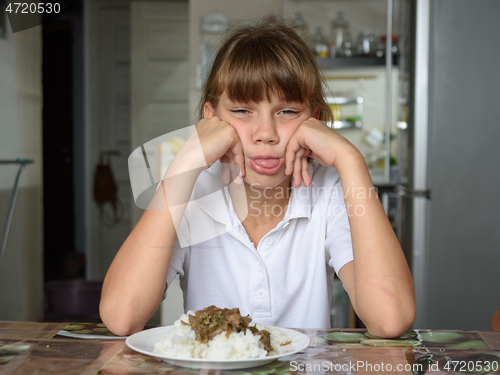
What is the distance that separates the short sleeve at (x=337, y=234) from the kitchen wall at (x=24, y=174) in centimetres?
171

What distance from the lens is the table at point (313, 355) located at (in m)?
0.52

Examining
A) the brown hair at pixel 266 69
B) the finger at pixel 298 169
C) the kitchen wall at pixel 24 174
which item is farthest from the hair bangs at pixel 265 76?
the kitchen wall at pixel 24 174

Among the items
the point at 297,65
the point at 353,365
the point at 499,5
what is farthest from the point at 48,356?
the point at 499,5

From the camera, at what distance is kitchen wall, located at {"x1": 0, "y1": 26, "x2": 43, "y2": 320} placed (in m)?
2.26

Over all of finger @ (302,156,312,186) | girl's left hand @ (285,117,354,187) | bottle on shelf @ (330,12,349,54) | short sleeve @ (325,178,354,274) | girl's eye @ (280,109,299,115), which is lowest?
short sleeve @ (325,178,354,274)

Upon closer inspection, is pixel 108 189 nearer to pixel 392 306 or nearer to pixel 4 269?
pixel 4 269

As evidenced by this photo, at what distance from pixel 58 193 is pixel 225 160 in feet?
11.4

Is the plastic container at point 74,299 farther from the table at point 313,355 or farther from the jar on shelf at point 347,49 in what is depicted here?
the jar on shelf at point 347,49

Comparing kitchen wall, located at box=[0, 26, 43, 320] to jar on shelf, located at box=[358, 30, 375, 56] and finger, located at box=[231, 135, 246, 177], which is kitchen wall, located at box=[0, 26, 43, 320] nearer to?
finger, located at box=[231, 135, 246, 177]

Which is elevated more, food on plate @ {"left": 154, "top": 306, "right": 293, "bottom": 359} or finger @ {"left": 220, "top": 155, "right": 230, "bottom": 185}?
finger @ {"left": 220, "top": 155, "right": 230, "bottom": 185}

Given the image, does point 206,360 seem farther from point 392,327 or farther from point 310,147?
point 310,147

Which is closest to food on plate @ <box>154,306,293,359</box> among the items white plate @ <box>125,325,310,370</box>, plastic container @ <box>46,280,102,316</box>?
white plate @ <box>125,325,310,370</box>

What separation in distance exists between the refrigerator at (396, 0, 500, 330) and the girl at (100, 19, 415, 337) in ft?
2.48

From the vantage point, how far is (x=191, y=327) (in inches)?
22.2
